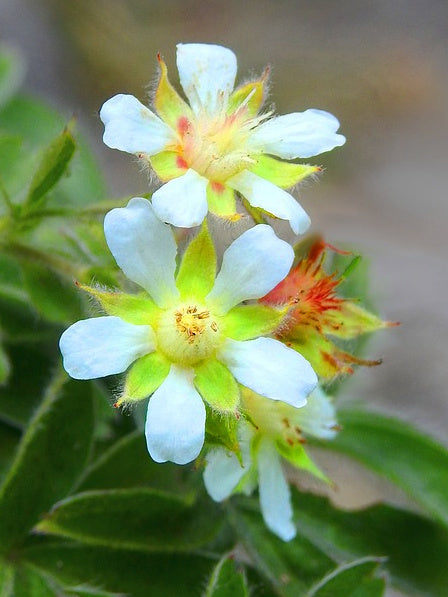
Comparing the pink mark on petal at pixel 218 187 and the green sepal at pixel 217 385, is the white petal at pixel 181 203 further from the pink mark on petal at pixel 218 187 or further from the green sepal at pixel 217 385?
the green sepal at pixel 217 385

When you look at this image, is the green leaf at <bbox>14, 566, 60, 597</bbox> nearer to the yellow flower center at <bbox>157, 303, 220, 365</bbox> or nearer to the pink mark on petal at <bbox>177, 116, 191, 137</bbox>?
the yellow flower center at <bbox>157, 303, 220, 365</bbox>

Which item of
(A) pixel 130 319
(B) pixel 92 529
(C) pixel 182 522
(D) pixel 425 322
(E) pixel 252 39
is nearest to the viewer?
(A) pixel 130 319

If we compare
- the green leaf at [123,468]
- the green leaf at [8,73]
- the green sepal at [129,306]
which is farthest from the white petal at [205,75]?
the green leaf at [8,73]

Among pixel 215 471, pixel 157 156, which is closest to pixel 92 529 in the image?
pixel 215 471

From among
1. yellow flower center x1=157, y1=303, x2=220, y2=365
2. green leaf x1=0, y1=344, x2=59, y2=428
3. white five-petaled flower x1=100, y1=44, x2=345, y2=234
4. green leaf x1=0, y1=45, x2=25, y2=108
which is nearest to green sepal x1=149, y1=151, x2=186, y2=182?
white five-petaled flower x1=100, y1=44, x2=345, y2=234

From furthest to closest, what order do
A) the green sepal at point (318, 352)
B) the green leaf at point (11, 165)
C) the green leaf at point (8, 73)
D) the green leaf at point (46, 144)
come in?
1. the green leaf at point (8, 73)
2. the green leaf at point (46, 144)
3. the green leaf at point (11, 165)
4. the green sepal at point (318, 352)

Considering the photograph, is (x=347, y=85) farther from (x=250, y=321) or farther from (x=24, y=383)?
(x=250, y=321)

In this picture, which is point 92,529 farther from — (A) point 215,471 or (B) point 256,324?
(B) point 256,324
